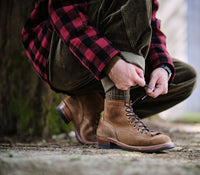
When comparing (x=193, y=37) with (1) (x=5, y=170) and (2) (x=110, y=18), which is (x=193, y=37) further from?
(1) (x=5, y=170)

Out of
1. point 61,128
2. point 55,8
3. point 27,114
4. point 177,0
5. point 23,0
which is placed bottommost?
point 61,128

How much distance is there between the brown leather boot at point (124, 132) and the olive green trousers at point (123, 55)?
0.39 feet

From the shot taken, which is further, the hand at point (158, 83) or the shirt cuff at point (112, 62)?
the hand at point (158, 83)

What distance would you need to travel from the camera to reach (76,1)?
3.97ft

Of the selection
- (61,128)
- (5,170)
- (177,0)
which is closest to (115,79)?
(5,170)

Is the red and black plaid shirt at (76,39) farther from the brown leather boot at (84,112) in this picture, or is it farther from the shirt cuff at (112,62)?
the brown leather boot at (84,112)

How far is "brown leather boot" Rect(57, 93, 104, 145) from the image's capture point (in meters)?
1.45

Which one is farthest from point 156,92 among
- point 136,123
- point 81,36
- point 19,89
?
point 19,89

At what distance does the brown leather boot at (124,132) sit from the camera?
1067 millimetres

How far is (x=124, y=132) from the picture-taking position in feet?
3.70

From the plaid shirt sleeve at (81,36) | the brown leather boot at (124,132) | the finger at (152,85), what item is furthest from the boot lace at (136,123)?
the plaid shirt sleeve at (81,36)

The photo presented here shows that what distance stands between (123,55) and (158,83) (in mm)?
285

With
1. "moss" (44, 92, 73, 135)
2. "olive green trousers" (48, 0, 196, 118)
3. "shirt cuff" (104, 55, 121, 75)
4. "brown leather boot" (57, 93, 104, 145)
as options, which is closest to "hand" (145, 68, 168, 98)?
"olive green trousers" (48, 0, 196, 118)

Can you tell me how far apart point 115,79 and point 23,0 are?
4.36 feet
